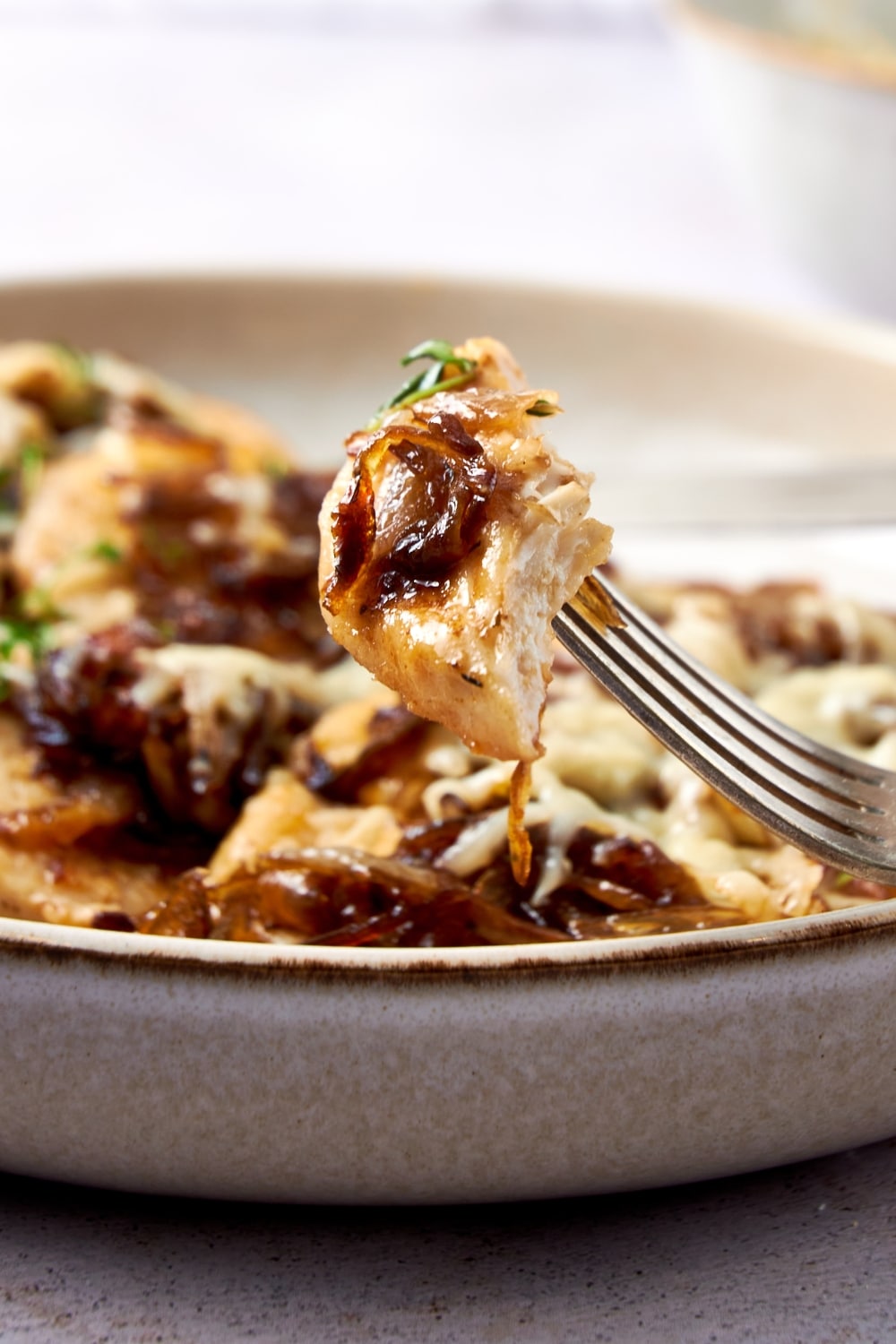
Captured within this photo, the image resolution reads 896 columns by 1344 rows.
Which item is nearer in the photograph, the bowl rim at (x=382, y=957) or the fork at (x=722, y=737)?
the bowl rim at (x=382, y=957)

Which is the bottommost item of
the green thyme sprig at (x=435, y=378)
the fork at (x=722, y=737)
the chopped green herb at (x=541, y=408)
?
the fork at (x=722, y=737)

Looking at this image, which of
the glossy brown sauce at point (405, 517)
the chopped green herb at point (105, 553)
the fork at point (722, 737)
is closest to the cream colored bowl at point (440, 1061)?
the fork at point (722, 737)

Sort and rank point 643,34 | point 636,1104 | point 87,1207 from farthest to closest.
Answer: point 643,34 < point 87,1207 < point 636,1104

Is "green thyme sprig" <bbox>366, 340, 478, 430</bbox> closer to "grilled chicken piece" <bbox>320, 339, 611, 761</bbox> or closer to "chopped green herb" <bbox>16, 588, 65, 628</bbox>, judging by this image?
"grilled chicken piece" <bbox>320, 339, 611, 761</bbox>

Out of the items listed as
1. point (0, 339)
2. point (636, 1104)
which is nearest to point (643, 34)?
point (0, 339)

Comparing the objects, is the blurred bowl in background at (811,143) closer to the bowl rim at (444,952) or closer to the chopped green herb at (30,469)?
the chopped green herb at (30,469)

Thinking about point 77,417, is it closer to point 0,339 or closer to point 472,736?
point 0,339
